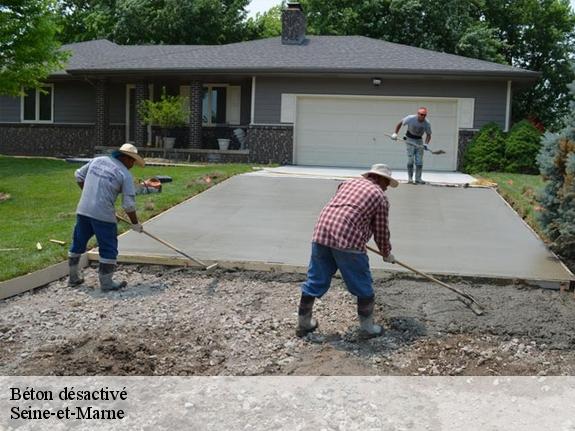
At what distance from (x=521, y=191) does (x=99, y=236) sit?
9329 mm

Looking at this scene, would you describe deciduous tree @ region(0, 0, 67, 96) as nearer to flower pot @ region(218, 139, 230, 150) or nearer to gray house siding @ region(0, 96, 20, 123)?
flower pot @ region(218, 139, 230, 150)

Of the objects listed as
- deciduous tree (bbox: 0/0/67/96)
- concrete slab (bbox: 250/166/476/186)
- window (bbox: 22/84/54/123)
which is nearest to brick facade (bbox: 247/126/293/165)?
concrete slab (bbox: 250/166/476/186)

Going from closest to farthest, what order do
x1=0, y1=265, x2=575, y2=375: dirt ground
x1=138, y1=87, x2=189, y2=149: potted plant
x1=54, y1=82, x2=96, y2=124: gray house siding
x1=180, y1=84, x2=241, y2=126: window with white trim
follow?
x1=0, y1=265, x2=575, y2=375: dirt ground
x1=138, y1=87, x2=189, y2=149: potted plant
x1=180, y1=84, x2=241, y2=126: window with white trim
x1=54, y1=82, x2=96, y2=124: gray house siding

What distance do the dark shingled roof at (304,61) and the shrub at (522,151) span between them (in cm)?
192

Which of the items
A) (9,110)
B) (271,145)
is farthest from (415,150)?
(9,110)

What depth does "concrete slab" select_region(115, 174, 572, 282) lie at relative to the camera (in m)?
7.78

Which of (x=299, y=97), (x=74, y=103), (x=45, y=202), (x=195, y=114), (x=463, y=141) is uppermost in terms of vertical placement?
(x=299, y=97)

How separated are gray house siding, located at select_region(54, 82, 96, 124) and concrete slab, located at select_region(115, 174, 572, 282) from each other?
40.7 ft

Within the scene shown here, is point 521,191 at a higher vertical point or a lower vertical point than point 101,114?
lower

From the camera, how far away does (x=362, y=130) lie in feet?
66.5

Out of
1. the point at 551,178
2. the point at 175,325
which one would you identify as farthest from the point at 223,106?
the point at 175,325

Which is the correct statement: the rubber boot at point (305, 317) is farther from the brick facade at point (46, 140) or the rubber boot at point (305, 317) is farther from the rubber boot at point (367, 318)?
the brick facade at point (46, 140)

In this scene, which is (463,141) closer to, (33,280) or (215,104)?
(215,104)

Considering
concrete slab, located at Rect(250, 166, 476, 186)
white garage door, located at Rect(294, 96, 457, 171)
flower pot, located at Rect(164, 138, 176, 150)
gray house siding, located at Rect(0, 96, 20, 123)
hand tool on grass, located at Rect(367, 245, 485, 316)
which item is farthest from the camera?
Answer: gray house siding, located at Rect(0, 96, 20, 123)
